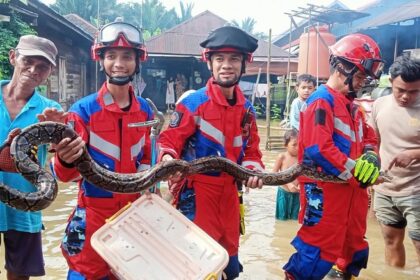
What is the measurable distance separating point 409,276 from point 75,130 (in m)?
4.43

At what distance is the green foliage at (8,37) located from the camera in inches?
393

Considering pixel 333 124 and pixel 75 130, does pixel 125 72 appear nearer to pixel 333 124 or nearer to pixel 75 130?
pixel 75 130

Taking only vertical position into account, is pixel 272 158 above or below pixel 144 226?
below

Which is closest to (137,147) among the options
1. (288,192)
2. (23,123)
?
(23,123)

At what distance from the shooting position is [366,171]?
3.96 metres

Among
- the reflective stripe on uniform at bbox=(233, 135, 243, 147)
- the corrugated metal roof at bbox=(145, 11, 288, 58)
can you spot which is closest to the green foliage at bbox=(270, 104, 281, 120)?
the corrugated metal roof at bbox=(145, 11, 288, 58)

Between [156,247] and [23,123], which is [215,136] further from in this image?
[23,123]

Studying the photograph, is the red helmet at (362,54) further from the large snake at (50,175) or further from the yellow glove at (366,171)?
the large snake at (50,175)

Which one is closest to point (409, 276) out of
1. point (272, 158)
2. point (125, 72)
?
point (125, 72)

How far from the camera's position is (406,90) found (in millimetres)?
5020

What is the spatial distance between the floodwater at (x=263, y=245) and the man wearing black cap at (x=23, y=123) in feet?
3.73

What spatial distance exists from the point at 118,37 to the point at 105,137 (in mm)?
850

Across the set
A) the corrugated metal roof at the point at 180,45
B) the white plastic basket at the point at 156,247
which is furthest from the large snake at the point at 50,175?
the corrugated metal roof at the point at 180,45

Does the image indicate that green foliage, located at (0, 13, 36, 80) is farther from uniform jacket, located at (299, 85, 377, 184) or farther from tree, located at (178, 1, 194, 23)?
tree, located at (178, 1, 194, 23)
